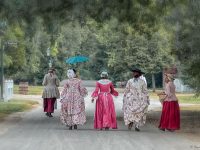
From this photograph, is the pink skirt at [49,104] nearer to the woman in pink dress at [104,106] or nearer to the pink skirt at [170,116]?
the woman in pink dress at [104,106]

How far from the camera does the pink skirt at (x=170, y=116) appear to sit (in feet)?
60.5

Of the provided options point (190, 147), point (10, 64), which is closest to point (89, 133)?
point (190, 147)

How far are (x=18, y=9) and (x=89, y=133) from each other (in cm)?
465

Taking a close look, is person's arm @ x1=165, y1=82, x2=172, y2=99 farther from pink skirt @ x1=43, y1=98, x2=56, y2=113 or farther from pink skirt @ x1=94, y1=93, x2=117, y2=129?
pink skirt @ x1=43, y1=98, x2=56, y2=113

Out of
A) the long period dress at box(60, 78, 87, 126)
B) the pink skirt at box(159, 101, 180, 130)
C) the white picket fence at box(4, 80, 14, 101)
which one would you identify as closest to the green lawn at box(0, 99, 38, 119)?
the long period dress at box(60, 78, 87, 126)

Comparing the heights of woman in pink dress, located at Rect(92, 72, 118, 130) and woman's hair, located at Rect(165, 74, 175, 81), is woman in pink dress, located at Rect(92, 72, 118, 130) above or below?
below

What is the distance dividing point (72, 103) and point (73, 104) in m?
0.04

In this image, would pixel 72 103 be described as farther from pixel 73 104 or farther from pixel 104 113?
pixel 104 113

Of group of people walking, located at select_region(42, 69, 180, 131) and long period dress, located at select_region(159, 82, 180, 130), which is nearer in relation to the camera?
group of people walking, located at select_region(42, 69, 180, 131)

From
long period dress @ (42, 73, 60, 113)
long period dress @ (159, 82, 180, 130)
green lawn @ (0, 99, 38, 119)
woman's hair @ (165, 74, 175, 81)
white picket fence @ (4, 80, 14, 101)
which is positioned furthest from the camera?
white picket fence @ (4, 80, 14, 101)

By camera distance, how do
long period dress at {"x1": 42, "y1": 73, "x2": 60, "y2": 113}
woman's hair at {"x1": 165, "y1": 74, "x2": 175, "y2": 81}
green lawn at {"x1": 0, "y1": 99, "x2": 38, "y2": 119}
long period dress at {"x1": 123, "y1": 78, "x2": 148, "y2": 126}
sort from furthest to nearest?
green lawn at {"x1": 0, "y1": 99, "x2": 38, "y2": 119}, long period dress at {"x1": 42, "y1": 73, "x2": 60, "y2": 113}, woman's hair at {"x1": 165, "y1": 74, "x2": 175, "y2": 81}, long period dress at {"x1": 123, "y1": 78, "x2": 148, "y2": 126}

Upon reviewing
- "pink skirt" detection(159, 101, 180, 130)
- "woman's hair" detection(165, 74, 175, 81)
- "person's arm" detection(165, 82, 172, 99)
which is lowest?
"pink skirt" detection(159, 101, 180, 130)

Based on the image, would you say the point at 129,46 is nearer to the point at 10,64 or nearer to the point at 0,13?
the point at 10,64

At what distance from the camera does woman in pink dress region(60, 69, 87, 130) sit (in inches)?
728
